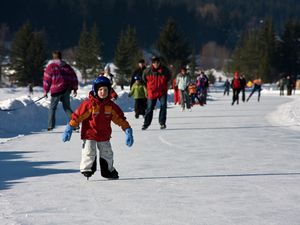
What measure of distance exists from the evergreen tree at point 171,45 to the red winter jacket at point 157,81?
75.6m

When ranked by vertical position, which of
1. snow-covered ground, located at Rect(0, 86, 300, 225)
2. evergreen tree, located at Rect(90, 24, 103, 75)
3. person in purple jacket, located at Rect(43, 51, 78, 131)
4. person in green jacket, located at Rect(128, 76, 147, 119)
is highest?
evergreen tree, located at Rect(90, 24, 103, 75)

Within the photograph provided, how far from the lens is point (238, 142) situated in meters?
11.0

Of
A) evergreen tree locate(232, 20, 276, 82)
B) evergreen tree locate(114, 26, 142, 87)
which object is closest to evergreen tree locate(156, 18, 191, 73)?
evergreen tree locate(114, 26, 142, 87)

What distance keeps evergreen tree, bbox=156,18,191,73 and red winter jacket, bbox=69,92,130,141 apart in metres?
82.6

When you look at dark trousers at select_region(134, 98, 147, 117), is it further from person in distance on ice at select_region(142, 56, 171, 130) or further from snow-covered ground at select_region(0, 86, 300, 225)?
snow-covered ground at select_region(0, 86, 300, 225)

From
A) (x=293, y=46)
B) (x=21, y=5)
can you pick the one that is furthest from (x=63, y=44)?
(x=293, y=46)

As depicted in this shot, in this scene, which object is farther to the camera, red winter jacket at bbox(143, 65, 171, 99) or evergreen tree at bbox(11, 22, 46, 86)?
evergreen tree at bbox(11, 22, 46, 86)

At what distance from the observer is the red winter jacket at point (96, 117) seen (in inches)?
267

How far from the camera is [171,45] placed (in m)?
89.6

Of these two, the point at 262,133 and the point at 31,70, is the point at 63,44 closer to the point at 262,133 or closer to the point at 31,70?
the point at 31,70

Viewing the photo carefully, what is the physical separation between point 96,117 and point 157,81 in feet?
23.0

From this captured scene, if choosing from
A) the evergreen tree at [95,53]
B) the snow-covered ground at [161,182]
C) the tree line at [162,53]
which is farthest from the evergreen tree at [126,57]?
the snow-covered ground at [161,182]

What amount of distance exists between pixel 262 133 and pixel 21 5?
595ft

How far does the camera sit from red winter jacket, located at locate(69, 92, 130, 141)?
677cm
